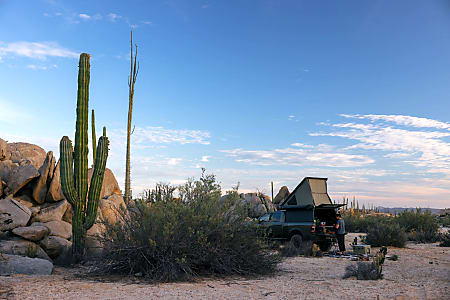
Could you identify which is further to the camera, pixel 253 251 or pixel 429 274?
pixel 429 274

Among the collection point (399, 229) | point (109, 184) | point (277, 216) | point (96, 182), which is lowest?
point (399, 229)

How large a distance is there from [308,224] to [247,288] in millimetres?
7995

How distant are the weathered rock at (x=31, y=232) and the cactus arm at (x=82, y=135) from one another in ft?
5.04

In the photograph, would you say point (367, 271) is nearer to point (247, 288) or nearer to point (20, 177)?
point (247, 288)

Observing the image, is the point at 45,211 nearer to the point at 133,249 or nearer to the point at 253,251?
the point at 133,249

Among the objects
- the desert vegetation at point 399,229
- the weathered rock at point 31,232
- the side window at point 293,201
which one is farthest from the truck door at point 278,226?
the weathered rock at point 31,232

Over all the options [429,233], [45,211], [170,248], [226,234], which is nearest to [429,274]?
[226,234]

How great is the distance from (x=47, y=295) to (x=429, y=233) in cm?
2118

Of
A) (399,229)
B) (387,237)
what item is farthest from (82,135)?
(399,229)

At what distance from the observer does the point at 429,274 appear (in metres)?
11.2

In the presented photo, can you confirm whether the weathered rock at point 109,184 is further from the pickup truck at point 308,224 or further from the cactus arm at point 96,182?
the pickup truck at point 308,224

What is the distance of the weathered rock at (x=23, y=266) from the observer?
10.4 m

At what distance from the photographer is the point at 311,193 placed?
17438 millimetres

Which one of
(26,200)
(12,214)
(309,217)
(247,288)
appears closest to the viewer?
(247,288)
